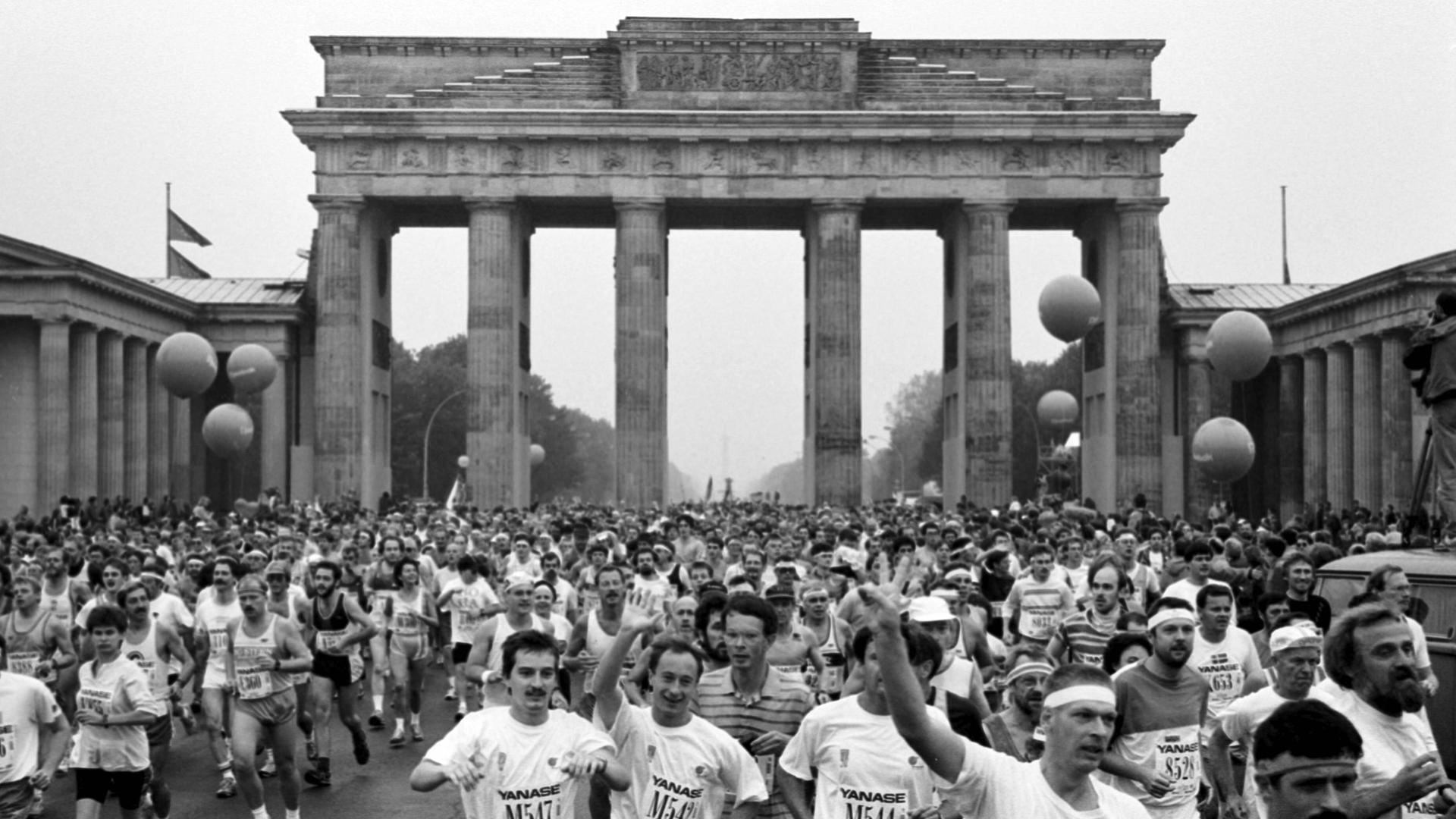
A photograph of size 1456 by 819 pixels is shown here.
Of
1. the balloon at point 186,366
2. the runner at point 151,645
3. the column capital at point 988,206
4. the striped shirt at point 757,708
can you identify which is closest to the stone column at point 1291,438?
the column capital at point 988,206

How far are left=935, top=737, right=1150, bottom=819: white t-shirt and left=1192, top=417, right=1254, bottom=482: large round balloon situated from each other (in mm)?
20864

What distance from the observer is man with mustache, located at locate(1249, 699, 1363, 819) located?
4.95 metres

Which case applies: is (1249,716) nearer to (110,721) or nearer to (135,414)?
(110,721)

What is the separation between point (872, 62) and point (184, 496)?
30310 millimetres

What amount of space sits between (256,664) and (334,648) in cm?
269

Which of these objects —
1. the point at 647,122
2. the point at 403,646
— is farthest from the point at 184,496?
the point at 403,646

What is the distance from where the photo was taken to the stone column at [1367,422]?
183 feet

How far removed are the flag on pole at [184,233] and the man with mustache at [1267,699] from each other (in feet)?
226

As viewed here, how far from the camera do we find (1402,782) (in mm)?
5668

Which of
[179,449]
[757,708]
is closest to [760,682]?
[757,708]

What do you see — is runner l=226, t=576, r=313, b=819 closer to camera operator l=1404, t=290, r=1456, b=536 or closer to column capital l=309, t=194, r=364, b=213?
camera operator l=1404, t=290, r=1456, b=536

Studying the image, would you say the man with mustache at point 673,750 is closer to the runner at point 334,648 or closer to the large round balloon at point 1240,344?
the runner at point 334,648

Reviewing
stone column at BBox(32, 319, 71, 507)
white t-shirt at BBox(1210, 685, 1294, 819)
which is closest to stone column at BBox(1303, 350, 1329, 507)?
stone column at BBox(32, 319, 71, 507)

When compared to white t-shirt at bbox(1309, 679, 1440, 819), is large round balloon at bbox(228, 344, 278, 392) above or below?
above
